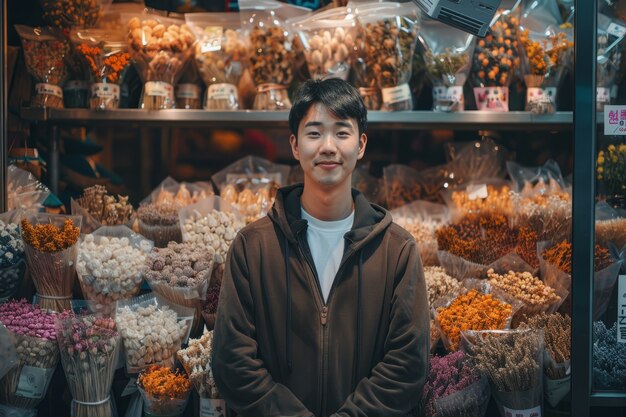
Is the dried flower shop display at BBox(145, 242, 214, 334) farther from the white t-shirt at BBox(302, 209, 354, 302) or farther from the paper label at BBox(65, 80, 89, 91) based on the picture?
the paper label at BBox(65, 80, 89, 91)

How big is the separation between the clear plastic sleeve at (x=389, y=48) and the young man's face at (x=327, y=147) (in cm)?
109

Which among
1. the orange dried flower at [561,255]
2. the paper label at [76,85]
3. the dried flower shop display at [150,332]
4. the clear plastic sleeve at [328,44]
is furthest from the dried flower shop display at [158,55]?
the orange dried flower at [561,255]

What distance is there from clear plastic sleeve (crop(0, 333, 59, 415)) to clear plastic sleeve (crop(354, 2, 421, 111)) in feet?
5.78

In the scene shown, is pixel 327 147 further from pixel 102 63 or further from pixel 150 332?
pixel 102 63

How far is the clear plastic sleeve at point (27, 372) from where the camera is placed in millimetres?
3014

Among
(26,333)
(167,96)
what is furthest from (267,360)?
(167,96)

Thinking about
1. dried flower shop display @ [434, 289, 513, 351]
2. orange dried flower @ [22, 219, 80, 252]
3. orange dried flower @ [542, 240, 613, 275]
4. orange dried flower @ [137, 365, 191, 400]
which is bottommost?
orange dried flower @ [137, 365, 191, 400]

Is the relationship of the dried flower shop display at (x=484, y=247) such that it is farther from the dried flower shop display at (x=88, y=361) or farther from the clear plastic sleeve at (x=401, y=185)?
the dried flower shop display at (x=88, y=361)

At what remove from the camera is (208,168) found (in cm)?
435

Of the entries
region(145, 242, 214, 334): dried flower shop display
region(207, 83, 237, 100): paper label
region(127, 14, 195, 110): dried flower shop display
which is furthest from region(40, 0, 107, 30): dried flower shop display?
region(145, 242, 214, 334): dried flower shop display

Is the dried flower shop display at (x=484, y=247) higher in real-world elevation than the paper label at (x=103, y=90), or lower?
lower

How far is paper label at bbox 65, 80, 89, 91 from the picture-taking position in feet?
12.7

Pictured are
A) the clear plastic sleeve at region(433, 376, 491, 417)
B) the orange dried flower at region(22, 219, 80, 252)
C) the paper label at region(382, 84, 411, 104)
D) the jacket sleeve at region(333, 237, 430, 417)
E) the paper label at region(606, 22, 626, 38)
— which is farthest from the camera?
the paper label at region(382, 84, 411, 104)

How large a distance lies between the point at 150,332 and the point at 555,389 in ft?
4.88
